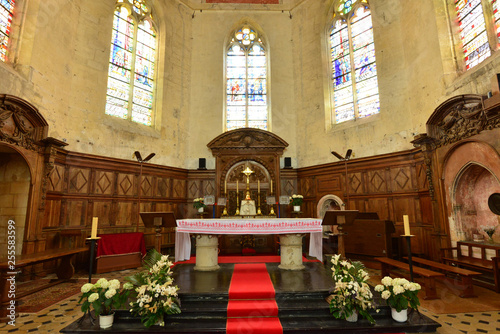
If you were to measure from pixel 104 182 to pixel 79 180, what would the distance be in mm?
778

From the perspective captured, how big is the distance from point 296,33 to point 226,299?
485 inches

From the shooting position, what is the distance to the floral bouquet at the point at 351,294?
12.8ft

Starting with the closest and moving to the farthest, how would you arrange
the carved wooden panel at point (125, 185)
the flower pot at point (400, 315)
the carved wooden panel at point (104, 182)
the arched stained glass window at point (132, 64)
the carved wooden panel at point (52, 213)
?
the flower pot at point (400, 315) → the carved wooden panel at point (52, 213) → the carved wooden panel at point (104, 182) → the carved wooden panel at point (125, 185) → the arched stained glass window at point (132, 64)

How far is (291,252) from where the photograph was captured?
6.42 m

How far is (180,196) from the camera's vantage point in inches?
453

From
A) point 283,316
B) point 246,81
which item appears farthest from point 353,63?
point 283,316

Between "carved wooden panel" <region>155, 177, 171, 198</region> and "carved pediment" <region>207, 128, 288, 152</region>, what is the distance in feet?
7.68

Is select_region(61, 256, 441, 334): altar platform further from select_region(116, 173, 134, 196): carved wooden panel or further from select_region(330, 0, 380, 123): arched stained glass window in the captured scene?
select_region(330, 0, 380, 123): arched stained glass window

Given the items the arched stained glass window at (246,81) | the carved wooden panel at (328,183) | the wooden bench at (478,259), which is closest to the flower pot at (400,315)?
the wooden bench at (478,259)

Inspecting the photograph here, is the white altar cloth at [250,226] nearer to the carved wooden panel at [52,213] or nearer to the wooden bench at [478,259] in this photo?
the wooden bench at [478,259]

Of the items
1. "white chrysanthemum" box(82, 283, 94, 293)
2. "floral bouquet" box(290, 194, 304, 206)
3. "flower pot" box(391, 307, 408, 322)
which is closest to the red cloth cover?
"white chrysanthemum" box(82, 283, 94, 293)

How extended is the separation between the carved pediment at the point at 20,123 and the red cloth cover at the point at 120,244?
3174 millimetres

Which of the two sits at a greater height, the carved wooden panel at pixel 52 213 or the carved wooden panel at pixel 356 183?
the carved wooden panel at pixel 356 183

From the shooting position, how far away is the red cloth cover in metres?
8.00
